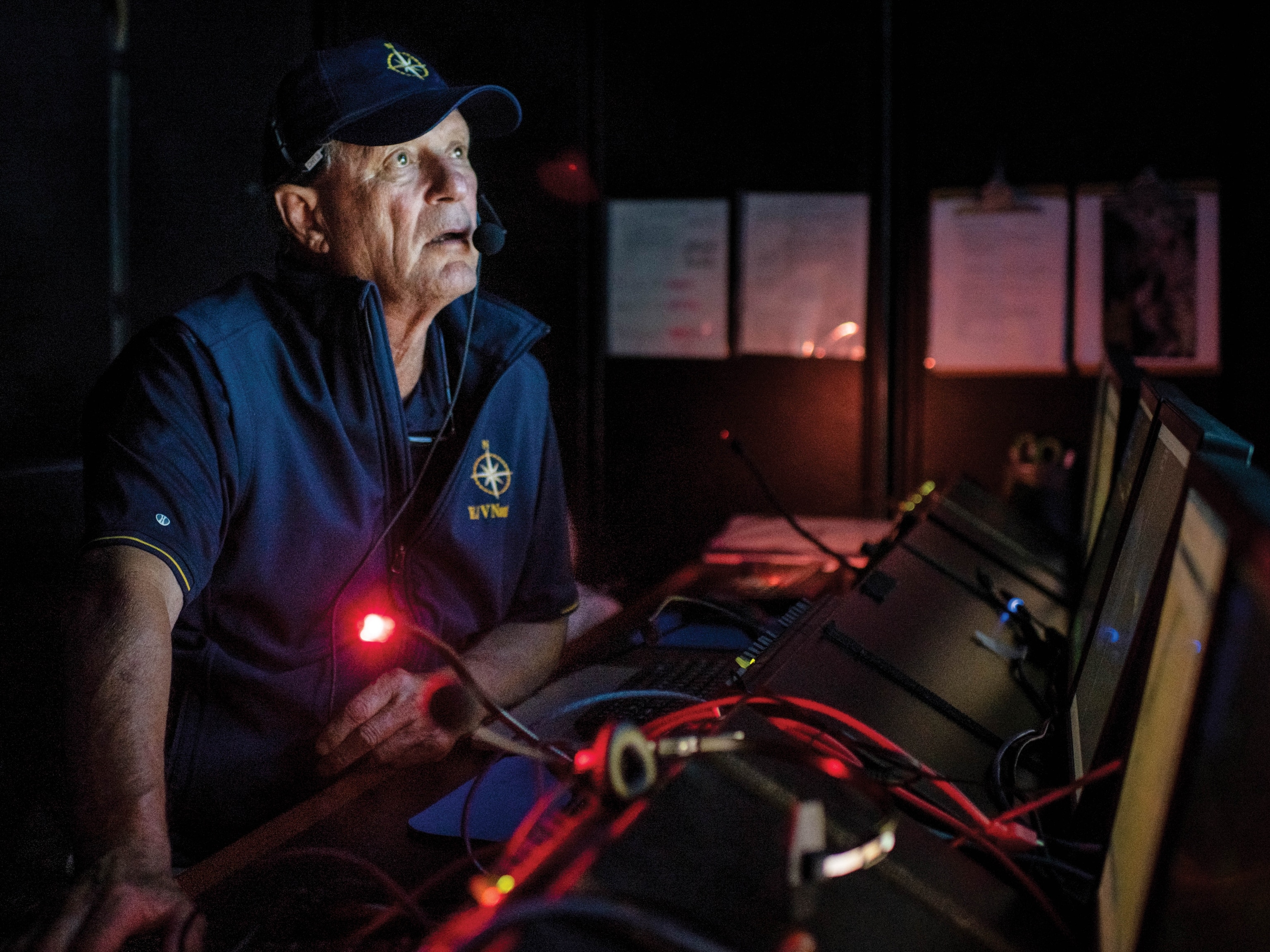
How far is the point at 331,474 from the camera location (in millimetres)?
1446

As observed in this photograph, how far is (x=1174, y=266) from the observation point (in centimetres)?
260

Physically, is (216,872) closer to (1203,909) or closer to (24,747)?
(24,747)

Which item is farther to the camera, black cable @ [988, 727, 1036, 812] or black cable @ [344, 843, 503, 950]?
black cable @ [988, 727, 1036, 812]

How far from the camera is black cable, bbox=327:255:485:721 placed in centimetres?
145

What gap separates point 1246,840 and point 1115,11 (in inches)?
107

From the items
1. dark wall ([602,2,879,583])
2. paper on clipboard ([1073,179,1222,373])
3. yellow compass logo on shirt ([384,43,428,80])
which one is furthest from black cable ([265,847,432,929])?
paper on clipboard ([1073,179,1222,373])

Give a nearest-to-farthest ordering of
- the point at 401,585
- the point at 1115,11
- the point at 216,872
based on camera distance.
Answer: the point at 216,872 → the point at 401,585 → the point at 1115,11

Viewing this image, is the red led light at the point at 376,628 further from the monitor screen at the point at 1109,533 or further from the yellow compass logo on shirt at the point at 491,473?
the monitor screen at the point at 1109,533

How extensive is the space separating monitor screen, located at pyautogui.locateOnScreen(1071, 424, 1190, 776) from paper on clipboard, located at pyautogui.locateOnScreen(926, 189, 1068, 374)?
1.79 meters

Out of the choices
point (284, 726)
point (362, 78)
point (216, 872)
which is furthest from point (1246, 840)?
point (362, 78)

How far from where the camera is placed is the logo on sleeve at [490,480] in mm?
1576

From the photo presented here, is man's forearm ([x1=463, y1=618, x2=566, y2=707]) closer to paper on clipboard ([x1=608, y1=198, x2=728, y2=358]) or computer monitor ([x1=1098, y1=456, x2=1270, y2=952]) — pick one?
computer monitor ([x1=1098, y1=456, x2=1270, y2=952])

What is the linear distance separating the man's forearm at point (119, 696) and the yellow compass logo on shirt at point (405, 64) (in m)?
0.80

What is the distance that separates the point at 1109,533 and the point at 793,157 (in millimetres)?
1796
